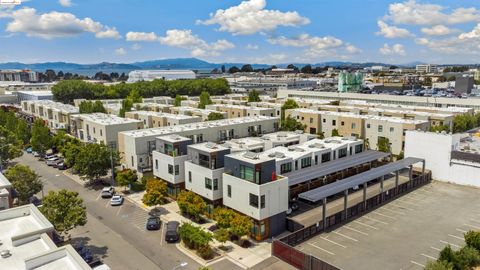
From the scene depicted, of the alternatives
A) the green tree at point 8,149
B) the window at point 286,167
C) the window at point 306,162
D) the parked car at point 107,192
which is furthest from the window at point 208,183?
the green tree at point 8,149

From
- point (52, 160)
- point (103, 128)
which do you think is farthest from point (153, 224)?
point (52, 160)

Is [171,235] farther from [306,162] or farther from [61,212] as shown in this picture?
[306,162]

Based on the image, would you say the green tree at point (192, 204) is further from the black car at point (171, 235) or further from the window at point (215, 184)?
the black car at point (171, 235)

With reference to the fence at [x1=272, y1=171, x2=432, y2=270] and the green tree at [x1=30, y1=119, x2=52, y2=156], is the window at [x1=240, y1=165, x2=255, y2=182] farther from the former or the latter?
the green tree at [x1=30, y1=119, x2=52, y2=156]

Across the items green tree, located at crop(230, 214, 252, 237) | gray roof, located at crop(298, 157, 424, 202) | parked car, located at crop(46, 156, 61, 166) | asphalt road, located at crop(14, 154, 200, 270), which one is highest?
gray roof, located at crop(298, 157, 424, 202)

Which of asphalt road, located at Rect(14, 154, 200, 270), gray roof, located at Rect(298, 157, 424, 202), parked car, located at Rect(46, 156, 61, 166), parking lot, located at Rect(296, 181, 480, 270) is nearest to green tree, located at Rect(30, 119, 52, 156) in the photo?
parked car, located at Rect(46, 156, 61, 166)
